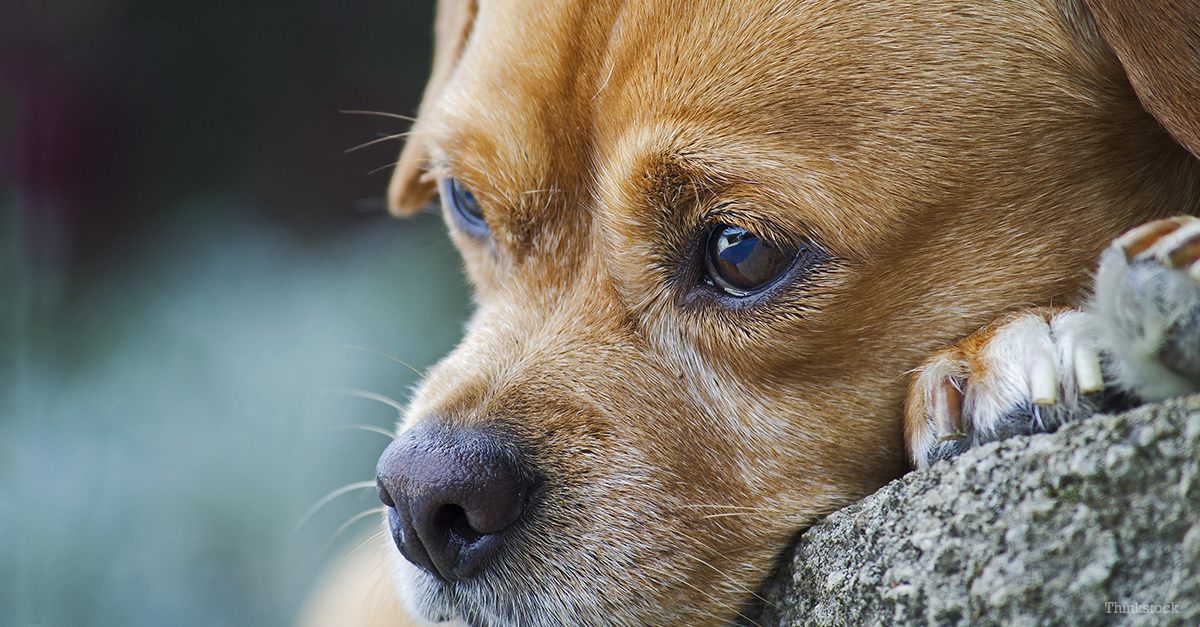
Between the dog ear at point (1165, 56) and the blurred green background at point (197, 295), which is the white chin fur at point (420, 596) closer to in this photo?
the dog ear at point (1165, 56)

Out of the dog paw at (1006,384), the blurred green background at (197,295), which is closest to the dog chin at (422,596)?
the dog paw at (1006,384)

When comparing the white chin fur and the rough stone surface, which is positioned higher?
the rough stone surface

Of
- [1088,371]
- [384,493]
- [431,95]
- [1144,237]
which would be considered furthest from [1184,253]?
[431,95]

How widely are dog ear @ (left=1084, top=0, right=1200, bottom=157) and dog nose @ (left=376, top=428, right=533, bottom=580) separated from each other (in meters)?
1.43

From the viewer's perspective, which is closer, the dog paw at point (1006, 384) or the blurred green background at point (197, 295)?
the dog paw at point (1006, 384)

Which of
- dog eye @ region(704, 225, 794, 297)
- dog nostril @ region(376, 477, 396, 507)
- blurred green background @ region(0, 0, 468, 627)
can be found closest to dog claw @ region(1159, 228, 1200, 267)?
dog eye @ region(704, 225, 794, 297)

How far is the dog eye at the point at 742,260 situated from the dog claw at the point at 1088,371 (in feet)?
1.94

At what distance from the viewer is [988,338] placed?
5.46 feet

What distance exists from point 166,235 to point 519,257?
430 centimetres

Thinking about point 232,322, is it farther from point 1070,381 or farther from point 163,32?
point 1070,381

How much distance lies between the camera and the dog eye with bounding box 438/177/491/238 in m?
2.56

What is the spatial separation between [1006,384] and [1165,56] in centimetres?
67

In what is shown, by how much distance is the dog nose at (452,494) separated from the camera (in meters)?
1.81
